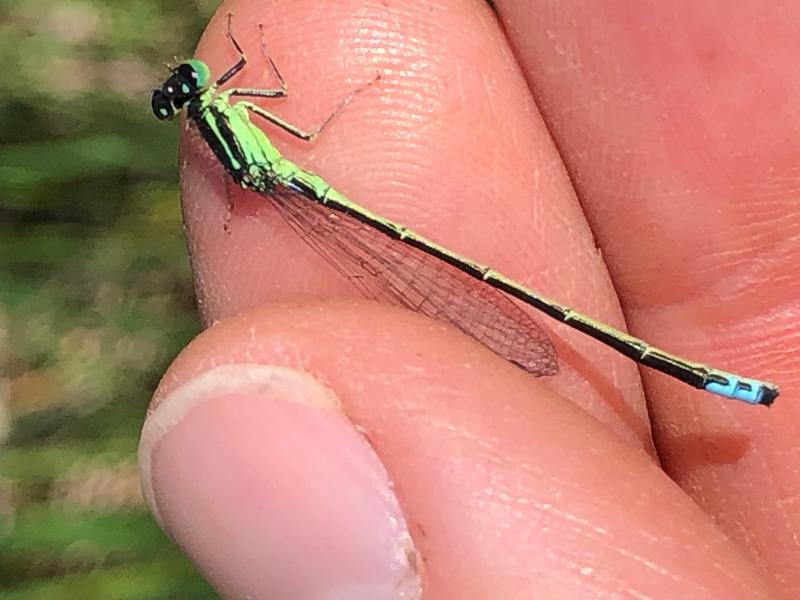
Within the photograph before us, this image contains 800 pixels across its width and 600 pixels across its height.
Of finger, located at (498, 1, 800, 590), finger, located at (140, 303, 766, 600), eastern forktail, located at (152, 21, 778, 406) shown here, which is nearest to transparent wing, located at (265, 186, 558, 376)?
eastern forktail, located at (152, 21, 778, 406)

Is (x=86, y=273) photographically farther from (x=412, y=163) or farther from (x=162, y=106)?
(x=412, y=163)

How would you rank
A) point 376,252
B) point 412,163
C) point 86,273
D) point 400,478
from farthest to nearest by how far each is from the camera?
1. point 86,273
2. point 376,252
3. point 412,163
4. point 400,478

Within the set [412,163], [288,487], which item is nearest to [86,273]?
[412,163]

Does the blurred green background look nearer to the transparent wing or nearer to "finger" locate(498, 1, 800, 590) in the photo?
the transparent wing

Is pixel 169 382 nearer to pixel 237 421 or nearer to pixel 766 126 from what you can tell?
pixel 237 421

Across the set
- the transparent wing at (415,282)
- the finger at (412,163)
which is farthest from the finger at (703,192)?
the transparent wing at (415,282)

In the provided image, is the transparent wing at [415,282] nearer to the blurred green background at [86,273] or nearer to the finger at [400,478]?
the finger at [400,478]
